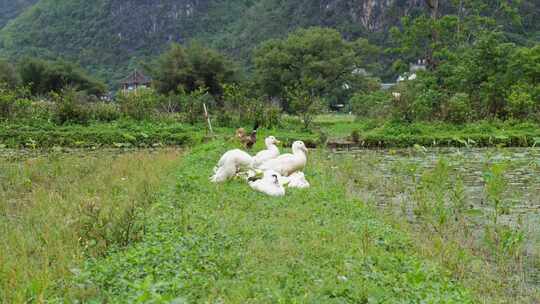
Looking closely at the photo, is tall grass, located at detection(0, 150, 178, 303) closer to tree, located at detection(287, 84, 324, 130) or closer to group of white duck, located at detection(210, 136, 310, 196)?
group of white duck, located at detection(210, 136, 310, 196)

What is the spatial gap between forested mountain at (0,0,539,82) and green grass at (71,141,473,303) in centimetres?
5869

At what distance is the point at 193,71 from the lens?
37344mm

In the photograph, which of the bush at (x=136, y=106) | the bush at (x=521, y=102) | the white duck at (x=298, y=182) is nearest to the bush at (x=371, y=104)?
the bush at (x=521, y=102)

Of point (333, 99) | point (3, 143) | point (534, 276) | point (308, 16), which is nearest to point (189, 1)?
point (308, 16)

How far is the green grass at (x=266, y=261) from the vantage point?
14.3ft

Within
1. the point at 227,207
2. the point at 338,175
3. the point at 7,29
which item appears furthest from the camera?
the point at 7,29

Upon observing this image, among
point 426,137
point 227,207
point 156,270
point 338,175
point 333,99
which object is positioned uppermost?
point 156,270

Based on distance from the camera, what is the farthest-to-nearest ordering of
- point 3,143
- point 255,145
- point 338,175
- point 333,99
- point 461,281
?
point 333,99, point 3,143, point 255,145, point 338,175, point 461,281

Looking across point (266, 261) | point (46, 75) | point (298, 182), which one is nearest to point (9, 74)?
point (46, 75)

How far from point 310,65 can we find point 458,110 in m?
19.6

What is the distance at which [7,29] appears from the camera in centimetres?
8112

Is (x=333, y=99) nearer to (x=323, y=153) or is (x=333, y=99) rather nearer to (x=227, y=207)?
(x=323, y=153)

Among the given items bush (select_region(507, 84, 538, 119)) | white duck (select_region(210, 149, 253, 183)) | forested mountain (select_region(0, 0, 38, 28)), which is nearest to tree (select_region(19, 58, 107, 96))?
bush (select_region(507, 84, 538, 119))

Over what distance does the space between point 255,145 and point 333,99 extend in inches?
1106
